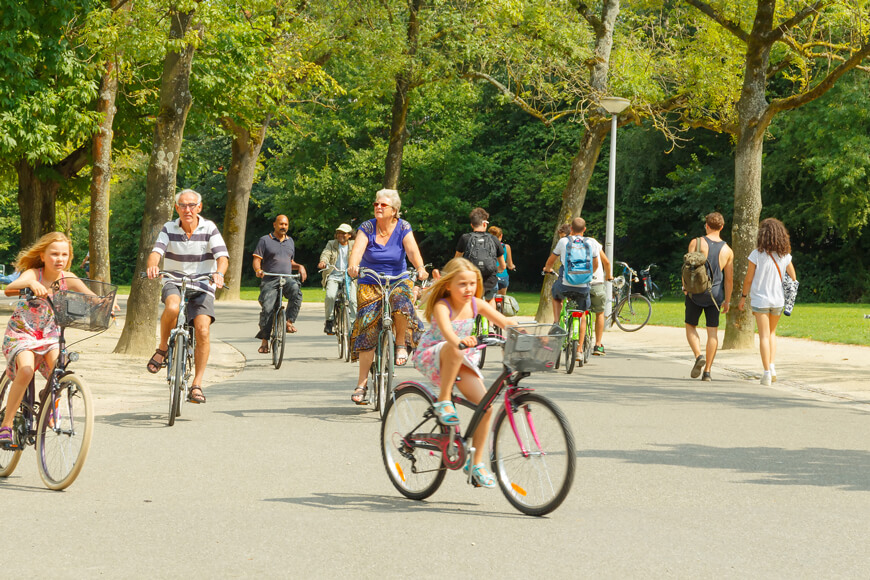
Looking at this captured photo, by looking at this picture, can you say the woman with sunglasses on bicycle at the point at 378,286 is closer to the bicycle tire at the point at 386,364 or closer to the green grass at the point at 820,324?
the bicycle tire at the point at 386,364

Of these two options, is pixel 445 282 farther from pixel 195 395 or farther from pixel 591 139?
pixel 591 139

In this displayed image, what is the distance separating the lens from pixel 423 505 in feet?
19.6

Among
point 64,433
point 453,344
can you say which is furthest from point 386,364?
point 64,433

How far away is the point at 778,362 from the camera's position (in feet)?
47.9

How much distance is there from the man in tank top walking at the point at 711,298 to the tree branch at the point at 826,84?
149 inches

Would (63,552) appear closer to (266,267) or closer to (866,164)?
(266,267)

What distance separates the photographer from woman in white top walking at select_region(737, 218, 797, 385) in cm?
1220

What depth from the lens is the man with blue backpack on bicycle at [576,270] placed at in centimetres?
1334

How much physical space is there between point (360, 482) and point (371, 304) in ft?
9.75

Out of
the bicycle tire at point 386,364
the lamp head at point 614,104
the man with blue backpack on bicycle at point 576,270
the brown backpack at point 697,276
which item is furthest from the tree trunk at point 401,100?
the bicycle tire at point 386,364

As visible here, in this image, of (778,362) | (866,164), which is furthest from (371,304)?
(866,164)

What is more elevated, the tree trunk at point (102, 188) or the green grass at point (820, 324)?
the tree trunk at point (102, 188)

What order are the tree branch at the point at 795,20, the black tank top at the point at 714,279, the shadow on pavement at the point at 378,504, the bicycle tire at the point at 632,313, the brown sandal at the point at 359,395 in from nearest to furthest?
the shadow on pavement at the point at 378,504, the brown sandal at the point at 359,395, the black tank top at the point at 714,279, the tree branch at the point at 795,20, the bicycle tire at the point at 632,313

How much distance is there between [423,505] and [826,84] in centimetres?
1207
